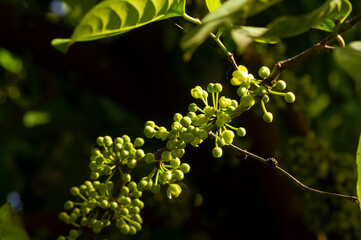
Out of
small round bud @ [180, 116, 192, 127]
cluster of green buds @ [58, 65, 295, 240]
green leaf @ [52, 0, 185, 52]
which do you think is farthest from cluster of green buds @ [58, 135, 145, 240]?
Result: green leaf @ [52, 0, 185, 52]

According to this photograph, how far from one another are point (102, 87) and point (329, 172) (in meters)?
1.11

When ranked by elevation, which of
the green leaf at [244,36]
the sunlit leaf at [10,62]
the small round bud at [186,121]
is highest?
the sunlit leaf at [10,62]

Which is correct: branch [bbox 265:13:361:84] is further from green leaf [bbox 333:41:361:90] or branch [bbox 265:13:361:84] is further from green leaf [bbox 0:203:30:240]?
green leaf [bbox 0:203:30:240]

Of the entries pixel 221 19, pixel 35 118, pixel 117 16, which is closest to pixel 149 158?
pixel 117 16

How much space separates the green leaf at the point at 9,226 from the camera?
104cm

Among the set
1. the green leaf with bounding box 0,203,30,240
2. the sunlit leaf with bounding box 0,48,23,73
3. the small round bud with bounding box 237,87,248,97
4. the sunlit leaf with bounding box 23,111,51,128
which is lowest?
the green leaf with bounding box 0,203,30,240

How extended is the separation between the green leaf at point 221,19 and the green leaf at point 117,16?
0.16 meters

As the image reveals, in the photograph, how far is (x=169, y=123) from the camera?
238 centimetres

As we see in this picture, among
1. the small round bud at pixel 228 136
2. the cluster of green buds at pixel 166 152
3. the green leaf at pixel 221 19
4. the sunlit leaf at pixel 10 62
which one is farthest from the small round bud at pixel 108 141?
the sunlit leaf at pixel 10 62

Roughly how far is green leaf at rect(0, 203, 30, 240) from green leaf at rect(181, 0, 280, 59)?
0.67 metres

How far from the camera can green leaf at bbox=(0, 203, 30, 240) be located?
1.04 meters

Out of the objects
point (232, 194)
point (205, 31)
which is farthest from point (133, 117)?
point (205, 31)

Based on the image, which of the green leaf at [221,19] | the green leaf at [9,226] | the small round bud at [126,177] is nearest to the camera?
the green leaf at [221,19]

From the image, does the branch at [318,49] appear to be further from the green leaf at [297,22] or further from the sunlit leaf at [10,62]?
the sunlit leaf at [10,62]
